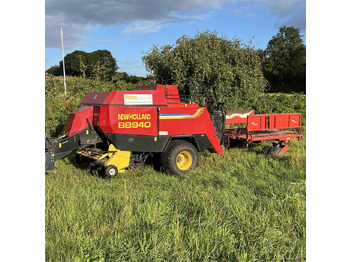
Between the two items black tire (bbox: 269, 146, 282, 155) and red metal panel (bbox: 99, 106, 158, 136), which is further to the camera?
black tire (bbox: 269, 146, 282, 155)

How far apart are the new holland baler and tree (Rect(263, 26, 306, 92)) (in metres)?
36.2

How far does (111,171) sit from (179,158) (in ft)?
5.45

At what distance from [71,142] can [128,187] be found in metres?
1.79

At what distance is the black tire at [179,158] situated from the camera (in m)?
6.79

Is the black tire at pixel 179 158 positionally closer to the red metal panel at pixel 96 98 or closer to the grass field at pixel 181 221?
the grass field at pixel 181 221

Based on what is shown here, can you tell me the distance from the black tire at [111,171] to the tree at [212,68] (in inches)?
292

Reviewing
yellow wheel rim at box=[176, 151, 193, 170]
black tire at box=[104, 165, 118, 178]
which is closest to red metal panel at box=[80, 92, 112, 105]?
black tire at box=[104, 165, 118, 178]

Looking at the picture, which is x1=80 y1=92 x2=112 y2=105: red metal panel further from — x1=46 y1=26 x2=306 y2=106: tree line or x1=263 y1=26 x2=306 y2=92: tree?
x1=263 y1=26 x2=306 y2=92: tree

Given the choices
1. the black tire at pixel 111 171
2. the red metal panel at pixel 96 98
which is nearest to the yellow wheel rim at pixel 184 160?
the black tire at pixel 111 171

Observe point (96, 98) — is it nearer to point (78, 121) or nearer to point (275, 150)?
point (78, 121)

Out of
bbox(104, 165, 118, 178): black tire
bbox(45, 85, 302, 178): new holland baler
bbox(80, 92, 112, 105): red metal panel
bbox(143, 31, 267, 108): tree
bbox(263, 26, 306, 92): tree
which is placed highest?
bbox(263, 26, 306, 92): tree

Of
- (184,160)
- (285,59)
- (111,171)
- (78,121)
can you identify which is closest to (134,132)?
(111,171)

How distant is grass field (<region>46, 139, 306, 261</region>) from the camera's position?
10.4ft

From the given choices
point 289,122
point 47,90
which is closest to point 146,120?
point 289,122
